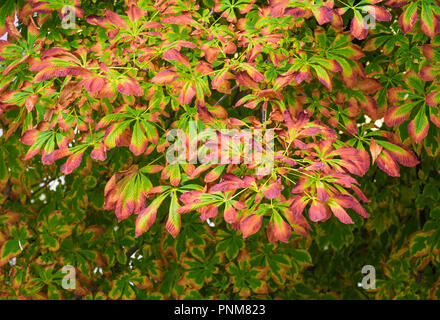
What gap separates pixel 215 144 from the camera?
1.69 meters

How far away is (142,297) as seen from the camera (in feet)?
10.2

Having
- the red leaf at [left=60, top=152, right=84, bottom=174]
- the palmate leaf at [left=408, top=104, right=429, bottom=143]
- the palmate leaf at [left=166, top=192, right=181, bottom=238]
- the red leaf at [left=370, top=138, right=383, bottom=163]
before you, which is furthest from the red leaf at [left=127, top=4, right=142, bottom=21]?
the palmate leaf at [left=408, top=104, right=429, bottom=143]

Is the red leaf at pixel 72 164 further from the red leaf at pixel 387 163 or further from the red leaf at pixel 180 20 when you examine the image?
the red leaf at pixel 387 163

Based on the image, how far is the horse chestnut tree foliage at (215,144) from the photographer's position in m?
1.82

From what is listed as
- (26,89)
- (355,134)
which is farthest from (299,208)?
(26,89)

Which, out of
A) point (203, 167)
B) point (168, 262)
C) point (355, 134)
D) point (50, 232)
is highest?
point (203, 167)

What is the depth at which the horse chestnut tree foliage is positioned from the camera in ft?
5.96

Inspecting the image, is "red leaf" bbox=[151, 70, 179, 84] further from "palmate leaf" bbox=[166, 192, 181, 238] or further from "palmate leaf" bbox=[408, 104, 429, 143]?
"palmate leaf" bbox=[408, 104, 429, 143]

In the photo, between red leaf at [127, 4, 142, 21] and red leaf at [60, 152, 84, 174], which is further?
red leaf at [127, 4, 142, 21]

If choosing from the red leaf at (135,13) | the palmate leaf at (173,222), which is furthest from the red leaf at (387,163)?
the red leaf at (135,13)

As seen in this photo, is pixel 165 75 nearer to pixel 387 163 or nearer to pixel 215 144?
pixel 215 144

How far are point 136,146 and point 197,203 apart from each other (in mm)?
374

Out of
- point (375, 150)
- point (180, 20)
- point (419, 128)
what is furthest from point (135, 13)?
point (419, 128)

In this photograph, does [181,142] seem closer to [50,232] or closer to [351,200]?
[351,200]
